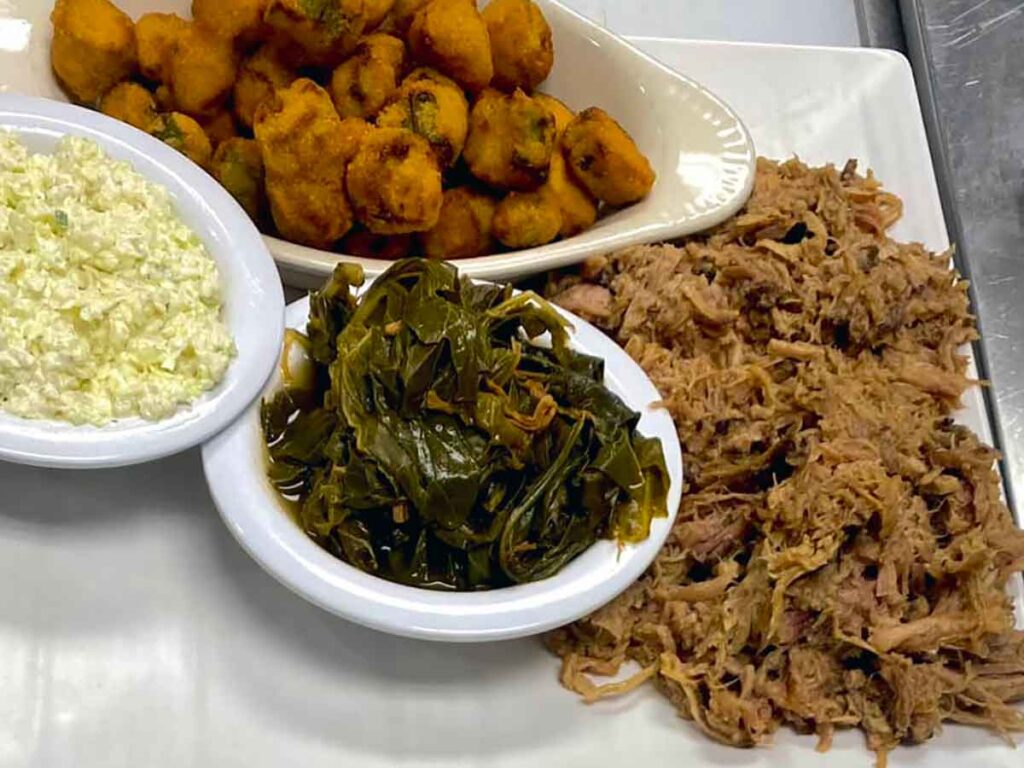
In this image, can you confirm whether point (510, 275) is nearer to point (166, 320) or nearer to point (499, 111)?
point (499, 111)

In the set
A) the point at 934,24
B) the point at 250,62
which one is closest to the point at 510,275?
the point at 250,62

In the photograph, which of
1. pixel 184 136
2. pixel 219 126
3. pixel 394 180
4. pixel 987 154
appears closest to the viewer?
pixel 394 180

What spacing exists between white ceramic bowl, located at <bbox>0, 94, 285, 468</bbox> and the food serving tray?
0.26 meters

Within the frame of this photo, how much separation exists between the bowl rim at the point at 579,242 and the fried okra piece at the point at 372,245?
2 centimetres

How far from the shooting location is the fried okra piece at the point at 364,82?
1813 mm

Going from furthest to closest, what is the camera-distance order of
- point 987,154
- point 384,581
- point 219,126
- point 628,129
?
point 987,154 → point 628,129 → point 219,126 → point 384,581

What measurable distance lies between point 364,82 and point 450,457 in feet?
2.22

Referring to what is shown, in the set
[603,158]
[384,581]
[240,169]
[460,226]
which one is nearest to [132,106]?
[240,169]

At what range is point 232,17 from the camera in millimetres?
1819

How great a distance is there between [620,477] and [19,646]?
88cm

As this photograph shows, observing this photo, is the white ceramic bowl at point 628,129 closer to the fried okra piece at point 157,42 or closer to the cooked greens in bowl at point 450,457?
the fried okra piece at point 157,42

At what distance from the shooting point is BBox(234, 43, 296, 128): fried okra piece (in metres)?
1.85

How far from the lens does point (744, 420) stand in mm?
1751

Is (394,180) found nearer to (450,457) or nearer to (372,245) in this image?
(372,245)
